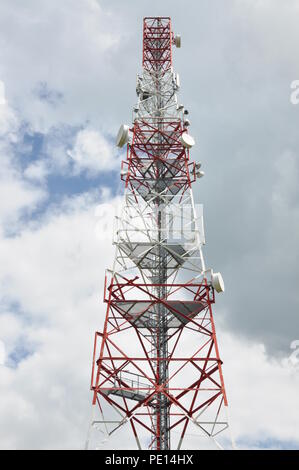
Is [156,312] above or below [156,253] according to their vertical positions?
below

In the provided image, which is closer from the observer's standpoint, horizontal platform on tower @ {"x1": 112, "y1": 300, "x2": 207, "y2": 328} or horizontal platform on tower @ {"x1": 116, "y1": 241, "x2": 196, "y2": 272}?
horizontal platform on tower @ {"x1": 112, "y1": 300, "x2": 207, "y2": 328}

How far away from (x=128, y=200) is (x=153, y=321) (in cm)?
870

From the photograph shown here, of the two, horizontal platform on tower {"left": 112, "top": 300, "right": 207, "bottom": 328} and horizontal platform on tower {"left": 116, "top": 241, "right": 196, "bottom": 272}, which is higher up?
horizontal platform on tower {"left": 116, "top": 241, "right": 196, "bottom": 272}

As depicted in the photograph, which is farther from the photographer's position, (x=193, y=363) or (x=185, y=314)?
(x=185, y=314)

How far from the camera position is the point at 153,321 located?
23297 mm

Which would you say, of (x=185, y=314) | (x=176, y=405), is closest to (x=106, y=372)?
(x=176, y=405)

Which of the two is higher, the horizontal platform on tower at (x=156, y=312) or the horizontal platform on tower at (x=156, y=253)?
the horizontal platform on tower at (x=156, y=253)

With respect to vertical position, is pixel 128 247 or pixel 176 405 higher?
pixel 128 247

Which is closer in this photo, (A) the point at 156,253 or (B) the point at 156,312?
(B) the point at 156,312

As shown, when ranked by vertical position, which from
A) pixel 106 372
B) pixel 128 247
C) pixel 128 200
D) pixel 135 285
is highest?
pixel 128 200

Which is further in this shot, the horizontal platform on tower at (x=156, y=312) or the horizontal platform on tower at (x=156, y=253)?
the horizontal platform on tower at (x=156, y=253)
